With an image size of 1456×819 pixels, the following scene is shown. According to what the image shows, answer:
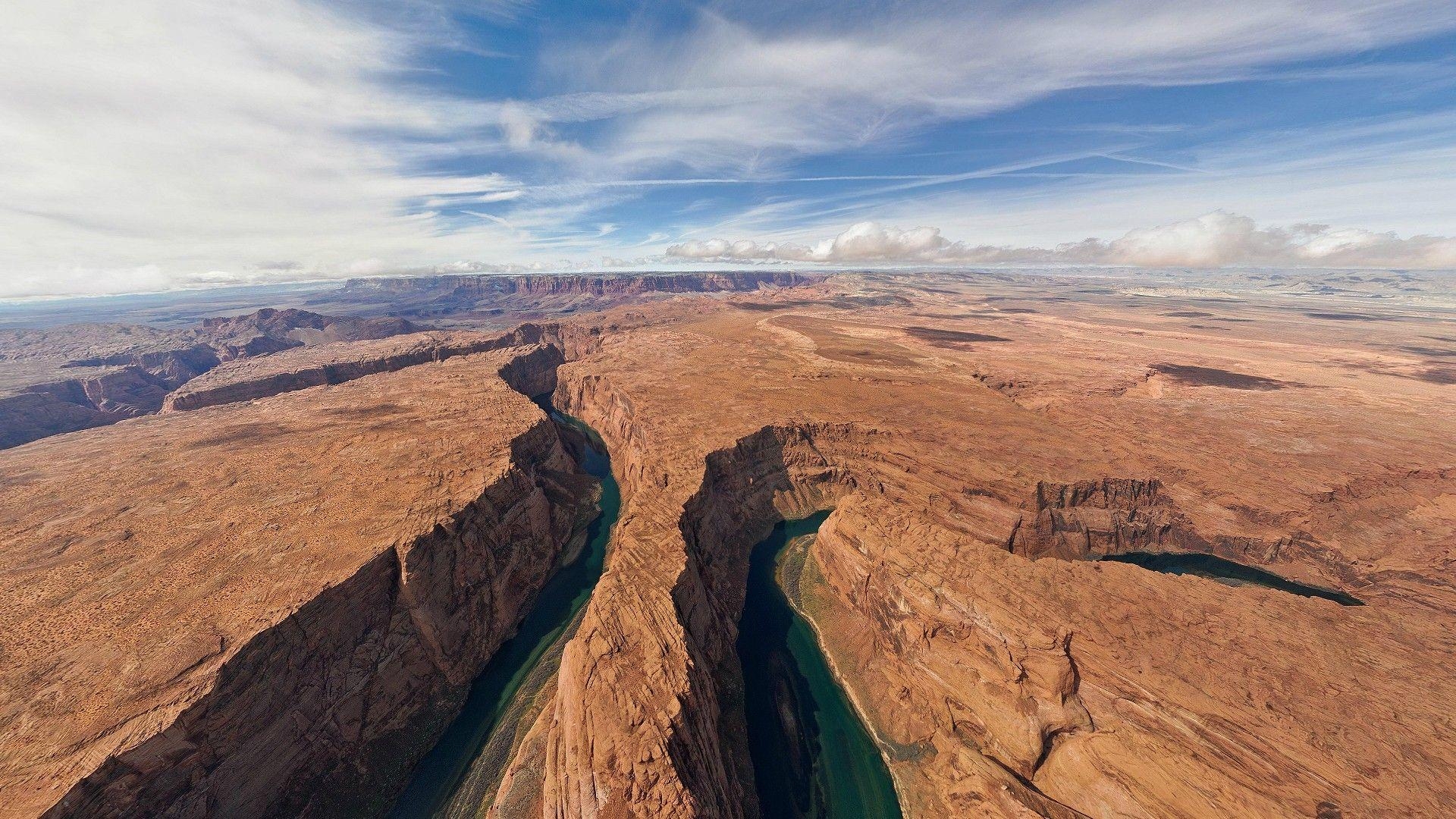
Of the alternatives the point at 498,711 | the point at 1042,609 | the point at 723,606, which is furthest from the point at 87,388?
the point at 1042,609

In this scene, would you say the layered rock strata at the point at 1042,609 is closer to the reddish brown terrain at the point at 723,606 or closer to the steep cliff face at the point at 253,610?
the reddish brown terrain at the point at 723,606

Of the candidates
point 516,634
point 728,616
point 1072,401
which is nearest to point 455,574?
point 516,634

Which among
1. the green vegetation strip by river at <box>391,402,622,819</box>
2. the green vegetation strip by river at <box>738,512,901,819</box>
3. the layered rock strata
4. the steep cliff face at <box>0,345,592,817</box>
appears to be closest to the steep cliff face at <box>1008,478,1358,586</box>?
the layered rock strata

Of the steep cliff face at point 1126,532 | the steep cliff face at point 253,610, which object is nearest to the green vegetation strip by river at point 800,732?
the steep cliff face at point 253,610

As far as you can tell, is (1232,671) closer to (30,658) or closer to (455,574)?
(455,574)

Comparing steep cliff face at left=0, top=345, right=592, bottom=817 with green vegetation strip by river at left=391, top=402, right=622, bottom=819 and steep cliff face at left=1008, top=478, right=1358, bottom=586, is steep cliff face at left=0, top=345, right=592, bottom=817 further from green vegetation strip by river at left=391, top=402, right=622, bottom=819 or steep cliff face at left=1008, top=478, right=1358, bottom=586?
steep cliff face at left=1008, top=478, right=1358, bottom=586

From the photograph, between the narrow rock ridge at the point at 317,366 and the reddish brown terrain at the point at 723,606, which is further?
the narrow rock ridge at the point at 317,366

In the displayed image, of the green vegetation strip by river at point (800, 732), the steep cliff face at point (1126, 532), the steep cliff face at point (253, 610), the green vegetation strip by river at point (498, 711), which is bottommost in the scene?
the green vegetation strip by river at point (800, 732)
